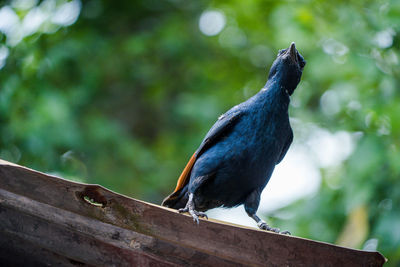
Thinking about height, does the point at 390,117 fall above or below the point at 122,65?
below

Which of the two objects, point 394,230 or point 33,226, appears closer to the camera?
point 33,226

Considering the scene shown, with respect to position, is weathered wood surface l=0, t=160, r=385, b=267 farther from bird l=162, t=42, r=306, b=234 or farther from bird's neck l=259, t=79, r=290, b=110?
bird's neck l=259, t=79, r=290, b=110

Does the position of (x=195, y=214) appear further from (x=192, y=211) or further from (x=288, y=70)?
(x=288, y=70)

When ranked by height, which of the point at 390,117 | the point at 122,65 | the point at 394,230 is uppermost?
the point at 122,65

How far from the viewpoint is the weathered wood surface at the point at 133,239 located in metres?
1.98

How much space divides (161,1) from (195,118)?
219 cm

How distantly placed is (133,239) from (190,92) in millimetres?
5495

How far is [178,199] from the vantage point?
3197 millimetres

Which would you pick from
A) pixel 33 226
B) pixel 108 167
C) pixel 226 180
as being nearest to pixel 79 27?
pixel 108 167

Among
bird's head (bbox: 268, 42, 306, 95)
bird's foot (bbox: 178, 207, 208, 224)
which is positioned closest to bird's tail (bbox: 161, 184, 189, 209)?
bird's foot (bbox: 178, 207, 208, 224)

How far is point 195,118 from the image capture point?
22.1 ft

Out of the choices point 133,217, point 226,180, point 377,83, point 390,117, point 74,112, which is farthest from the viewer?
point 74,112

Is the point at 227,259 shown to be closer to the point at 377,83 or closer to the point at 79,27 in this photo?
the point at 377,83

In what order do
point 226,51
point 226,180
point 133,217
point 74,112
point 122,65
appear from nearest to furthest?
point 133,217 → point 226,180 → point 74,112 → point 122,65 → point 226,51
